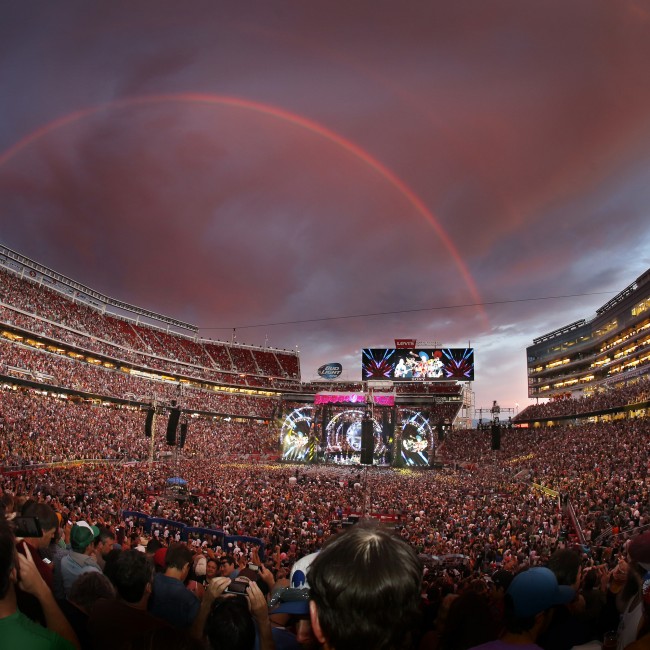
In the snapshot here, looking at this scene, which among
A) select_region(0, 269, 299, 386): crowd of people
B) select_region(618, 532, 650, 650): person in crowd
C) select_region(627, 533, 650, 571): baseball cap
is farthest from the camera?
select_region(0, 269, 299, 386): crowd of people

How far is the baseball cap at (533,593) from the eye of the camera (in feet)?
8.16

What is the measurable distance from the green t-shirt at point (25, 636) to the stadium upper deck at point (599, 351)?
6119cm

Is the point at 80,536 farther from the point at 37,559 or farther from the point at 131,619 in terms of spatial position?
the point at 131,619

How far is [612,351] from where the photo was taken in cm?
6675

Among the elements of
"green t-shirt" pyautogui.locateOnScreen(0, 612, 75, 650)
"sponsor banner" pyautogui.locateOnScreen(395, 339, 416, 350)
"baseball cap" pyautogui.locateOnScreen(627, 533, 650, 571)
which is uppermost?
"sponsor banner" pyautogui.locateOnScreen(395, 339, 416, 350)

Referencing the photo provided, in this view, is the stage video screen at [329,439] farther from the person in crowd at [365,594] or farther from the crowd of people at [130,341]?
the person in crowd at [365,594]

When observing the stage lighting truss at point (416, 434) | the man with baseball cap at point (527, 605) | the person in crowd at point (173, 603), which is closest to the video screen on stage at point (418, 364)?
the stage lighting truss at point (416, 434)

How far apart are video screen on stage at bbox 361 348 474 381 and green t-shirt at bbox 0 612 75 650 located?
59236 mm

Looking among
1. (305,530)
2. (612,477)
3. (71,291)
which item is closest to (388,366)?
(612,477)

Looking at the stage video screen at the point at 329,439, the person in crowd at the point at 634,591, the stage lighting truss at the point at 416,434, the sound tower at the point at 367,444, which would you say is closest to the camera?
the person in crowd at the point at 634,591

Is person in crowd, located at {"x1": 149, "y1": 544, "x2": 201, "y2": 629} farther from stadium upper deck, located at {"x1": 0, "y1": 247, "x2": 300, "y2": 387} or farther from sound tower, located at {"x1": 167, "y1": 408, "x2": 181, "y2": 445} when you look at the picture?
stadium upper deck, located at {"x1": 0, "y1": 247, "x2": 300, "y2": 387}

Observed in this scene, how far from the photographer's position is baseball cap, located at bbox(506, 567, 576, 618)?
2.49 metres

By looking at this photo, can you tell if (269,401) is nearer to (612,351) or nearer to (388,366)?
(388,366)

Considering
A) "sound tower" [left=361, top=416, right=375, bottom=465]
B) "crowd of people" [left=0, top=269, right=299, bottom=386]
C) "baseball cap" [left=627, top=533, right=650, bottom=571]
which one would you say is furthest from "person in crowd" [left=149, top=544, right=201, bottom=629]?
"crowd of people" [left=0, top=269, right=299, bottom=386]
